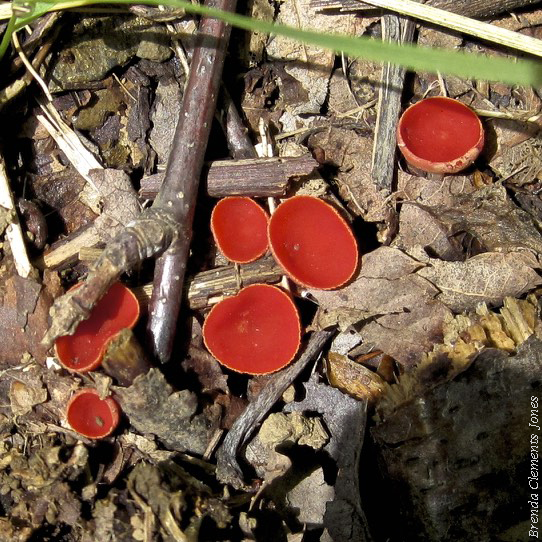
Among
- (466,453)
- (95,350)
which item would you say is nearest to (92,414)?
(95,350)

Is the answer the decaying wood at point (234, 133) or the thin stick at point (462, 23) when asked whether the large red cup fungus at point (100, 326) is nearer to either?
the decaying wood at point (234, 133)

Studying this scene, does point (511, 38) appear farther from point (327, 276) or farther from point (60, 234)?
point (60, 234)

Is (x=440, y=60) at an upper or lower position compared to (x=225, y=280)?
upper

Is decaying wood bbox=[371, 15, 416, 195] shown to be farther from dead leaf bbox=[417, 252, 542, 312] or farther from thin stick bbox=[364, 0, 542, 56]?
dead leaf bbox=[417, 252, 542, 312]

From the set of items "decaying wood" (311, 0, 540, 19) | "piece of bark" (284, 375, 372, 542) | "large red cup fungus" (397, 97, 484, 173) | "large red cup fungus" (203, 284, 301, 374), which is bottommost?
"piece of bark" (284, 375, 372, 542)

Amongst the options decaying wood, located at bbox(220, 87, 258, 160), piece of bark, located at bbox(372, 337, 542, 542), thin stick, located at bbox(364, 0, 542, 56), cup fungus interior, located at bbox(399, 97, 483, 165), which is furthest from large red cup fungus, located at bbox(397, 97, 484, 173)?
piece of bark, located at bbox(372, 337, 542, 542)

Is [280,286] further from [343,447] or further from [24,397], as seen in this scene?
[24,397]

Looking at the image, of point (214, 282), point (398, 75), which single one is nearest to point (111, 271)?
point (214, 282)
